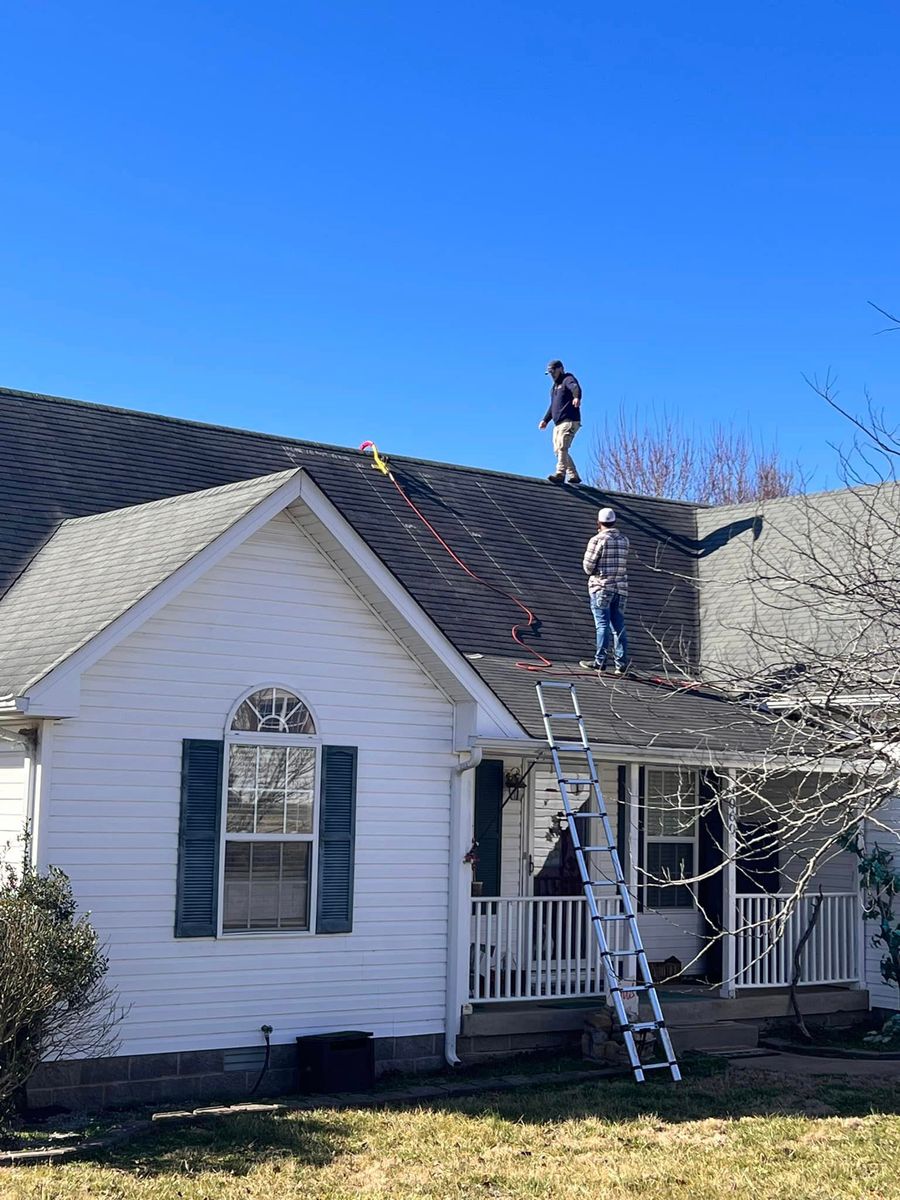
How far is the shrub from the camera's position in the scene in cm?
930

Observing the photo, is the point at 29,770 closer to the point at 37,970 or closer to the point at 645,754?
the point at 37,970

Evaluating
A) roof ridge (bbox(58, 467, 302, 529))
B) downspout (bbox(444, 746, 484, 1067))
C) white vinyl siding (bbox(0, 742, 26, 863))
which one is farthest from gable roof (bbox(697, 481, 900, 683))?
white vinyl siding (bbox(0, 742, 26, 863))

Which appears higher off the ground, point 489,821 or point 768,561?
point 768,561

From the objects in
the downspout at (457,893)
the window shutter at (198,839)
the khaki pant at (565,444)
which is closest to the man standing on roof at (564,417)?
the khaki pant at (565,444)

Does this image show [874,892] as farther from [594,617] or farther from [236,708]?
[236,708]

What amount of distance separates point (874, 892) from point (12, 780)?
9.59 meters

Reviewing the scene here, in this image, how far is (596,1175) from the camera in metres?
9.13

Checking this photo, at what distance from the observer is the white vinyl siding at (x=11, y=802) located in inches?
427

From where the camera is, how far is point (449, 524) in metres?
18.3

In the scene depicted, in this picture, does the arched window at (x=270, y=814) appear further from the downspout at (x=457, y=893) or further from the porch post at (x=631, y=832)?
the porch post at (x=631, y=832)

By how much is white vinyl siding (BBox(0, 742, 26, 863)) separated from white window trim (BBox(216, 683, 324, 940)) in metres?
1.50

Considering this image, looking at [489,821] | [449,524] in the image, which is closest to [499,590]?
[449,524]

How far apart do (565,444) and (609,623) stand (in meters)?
4.89

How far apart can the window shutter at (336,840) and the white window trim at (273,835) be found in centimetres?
5
